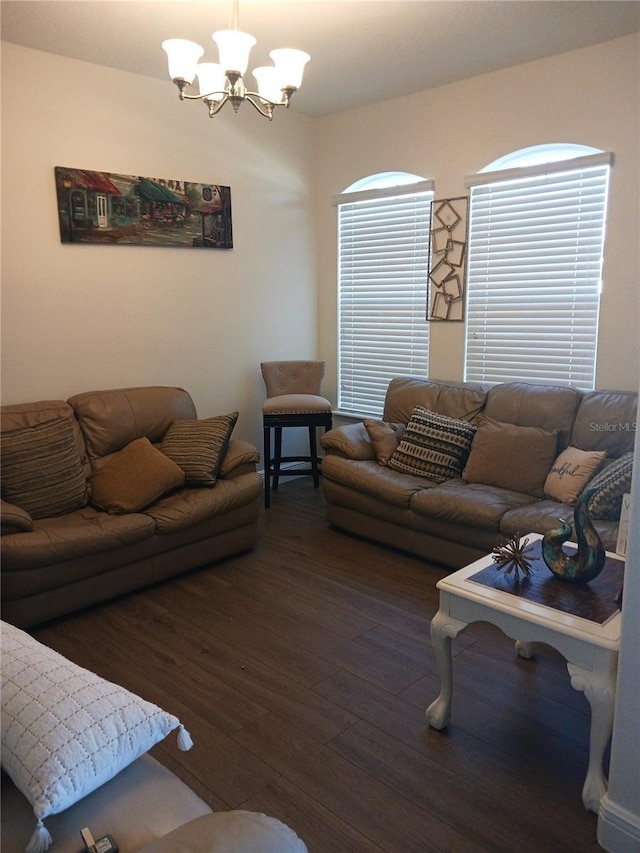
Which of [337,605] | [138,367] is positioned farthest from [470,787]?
[138,367]

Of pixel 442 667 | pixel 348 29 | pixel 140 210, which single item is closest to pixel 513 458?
pixel 442 667

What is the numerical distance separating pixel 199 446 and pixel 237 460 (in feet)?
0.83

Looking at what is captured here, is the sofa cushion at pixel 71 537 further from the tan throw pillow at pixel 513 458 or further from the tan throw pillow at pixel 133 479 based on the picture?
the tan throw pillow at pixel 513 458

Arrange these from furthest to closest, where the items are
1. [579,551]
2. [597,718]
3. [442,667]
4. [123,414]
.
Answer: [123,414]
[442,667]
[579,551]
[597,718]

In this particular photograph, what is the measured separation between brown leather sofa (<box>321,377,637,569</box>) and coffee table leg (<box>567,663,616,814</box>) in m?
1.10

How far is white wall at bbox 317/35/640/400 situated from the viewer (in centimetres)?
354

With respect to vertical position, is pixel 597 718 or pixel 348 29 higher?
pixel 348 29

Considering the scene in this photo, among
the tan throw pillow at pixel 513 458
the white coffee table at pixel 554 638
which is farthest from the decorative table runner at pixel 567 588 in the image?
the tan throw pillow at pixel 513 458

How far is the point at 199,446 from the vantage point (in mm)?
3711

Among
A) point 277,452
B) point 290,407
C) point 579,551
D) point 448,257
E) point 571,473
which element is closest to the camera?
point 579,551

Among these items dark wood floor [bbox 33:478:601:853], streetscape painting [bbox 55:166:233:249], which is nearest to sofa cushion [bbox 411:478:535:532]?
dark wood floor [bbox 33:478:601:853]

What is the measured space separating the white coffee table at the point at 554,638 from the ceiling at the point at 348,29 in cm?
278

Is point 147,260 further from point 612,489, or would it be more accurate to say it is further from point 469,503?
point 612,489

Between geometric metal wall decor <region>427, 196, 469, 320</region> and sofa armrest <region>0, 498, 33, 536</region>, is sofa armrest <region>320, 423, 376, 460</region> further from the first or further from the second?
sofa armrest <region>0, 498, 33, 536</region>
